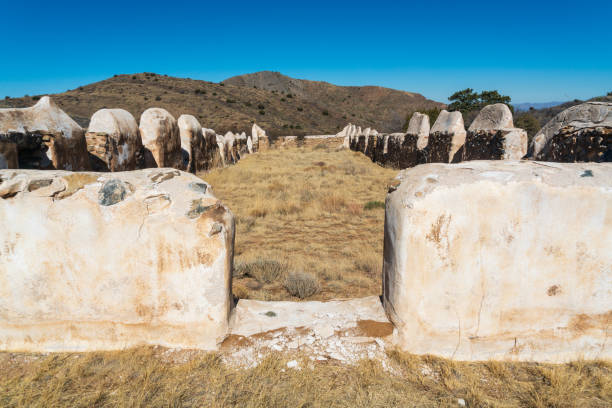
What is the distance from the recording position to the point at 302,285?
122 inches

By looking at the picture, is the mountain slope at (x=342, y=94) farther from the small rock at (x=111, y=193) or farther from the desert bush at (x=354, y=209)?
the small rock at (x=111, y=193)

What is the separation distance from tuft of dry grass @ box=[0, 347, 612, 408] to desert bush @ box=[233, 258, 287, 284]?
1.56m

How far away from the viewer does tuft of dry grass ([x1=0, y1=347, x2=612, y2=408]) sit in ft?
5.04

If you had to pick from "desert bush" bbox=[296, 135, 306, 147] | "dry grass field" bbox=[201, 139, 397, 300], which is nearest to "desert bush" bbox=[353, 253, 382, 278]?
"dry grass field" bbox=[201, 139, 397, 300]

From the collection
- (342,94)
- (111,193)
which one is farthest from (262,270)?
(342,94)

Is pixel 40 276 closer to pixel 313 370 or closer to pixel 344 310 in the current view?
pixel 313 370

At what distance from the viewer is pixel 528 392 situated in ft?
5.36

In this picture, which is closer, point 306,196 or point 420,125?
point 306,196

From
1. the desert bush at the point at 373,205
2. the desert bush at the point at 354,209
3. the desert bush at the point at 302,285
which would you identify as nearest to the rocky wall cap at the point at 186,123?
the desert bush at the point at 354,209

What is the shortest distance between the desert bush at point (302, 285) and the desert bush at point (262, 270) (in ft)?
0.84

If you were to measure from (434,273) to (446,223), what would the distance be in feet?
0.93

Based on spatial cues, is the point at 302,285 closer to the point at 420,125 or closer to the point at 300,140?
the point at 420,125

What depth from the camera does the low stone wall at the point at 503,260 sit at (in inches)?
68.2

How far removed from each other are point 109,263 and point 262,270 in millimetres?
1856
